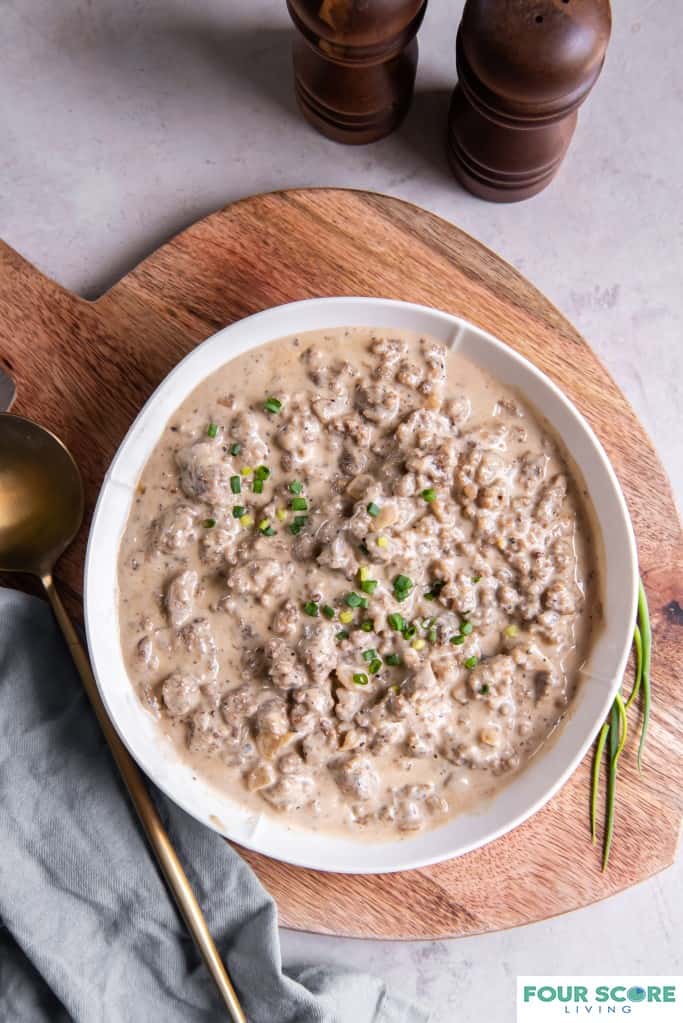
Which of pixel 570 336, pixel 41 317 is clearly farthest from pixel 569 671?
pixel 41 317

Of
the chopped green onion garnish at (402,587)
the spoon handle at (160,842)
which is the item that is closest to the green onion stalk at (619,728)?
the chopped green onion garnish at (402,587)

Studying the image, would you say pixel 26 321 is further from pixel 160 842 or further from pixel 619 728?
pixel 619 728

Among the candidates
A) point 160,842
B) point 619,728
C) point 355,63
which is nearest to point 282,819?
point 160,842

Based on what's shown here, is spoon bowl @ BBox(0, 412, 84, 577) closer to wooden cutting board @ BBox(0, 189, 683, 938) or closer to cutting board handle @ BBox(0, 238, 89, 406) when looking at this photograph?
wooden cutting board @ BBox(0, 189, 683, 938)

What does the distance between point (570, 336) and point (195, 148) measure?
1389 millimetres

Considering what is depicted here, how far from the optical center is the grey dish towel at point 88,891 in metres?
2.85

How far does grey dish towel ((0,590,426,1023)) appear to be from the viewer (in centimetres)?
285

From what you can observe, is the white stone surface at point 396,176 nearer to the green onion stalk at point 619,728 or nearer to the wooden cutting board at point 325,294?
the wooden cutting board at point 325,294

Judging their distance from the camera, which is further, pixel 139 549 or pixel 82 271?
pixel 82 271

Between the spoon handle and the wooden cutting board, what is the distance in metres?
0.23

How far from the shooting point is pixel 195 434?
2.81 m

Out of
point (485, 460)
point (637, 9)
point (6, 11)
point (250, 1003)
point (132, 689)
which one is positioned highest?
point (637, 9)

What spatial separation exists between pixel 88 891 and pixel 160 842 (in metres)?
0.27

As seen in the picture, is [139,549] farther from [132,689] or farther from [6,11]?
[6,11]
